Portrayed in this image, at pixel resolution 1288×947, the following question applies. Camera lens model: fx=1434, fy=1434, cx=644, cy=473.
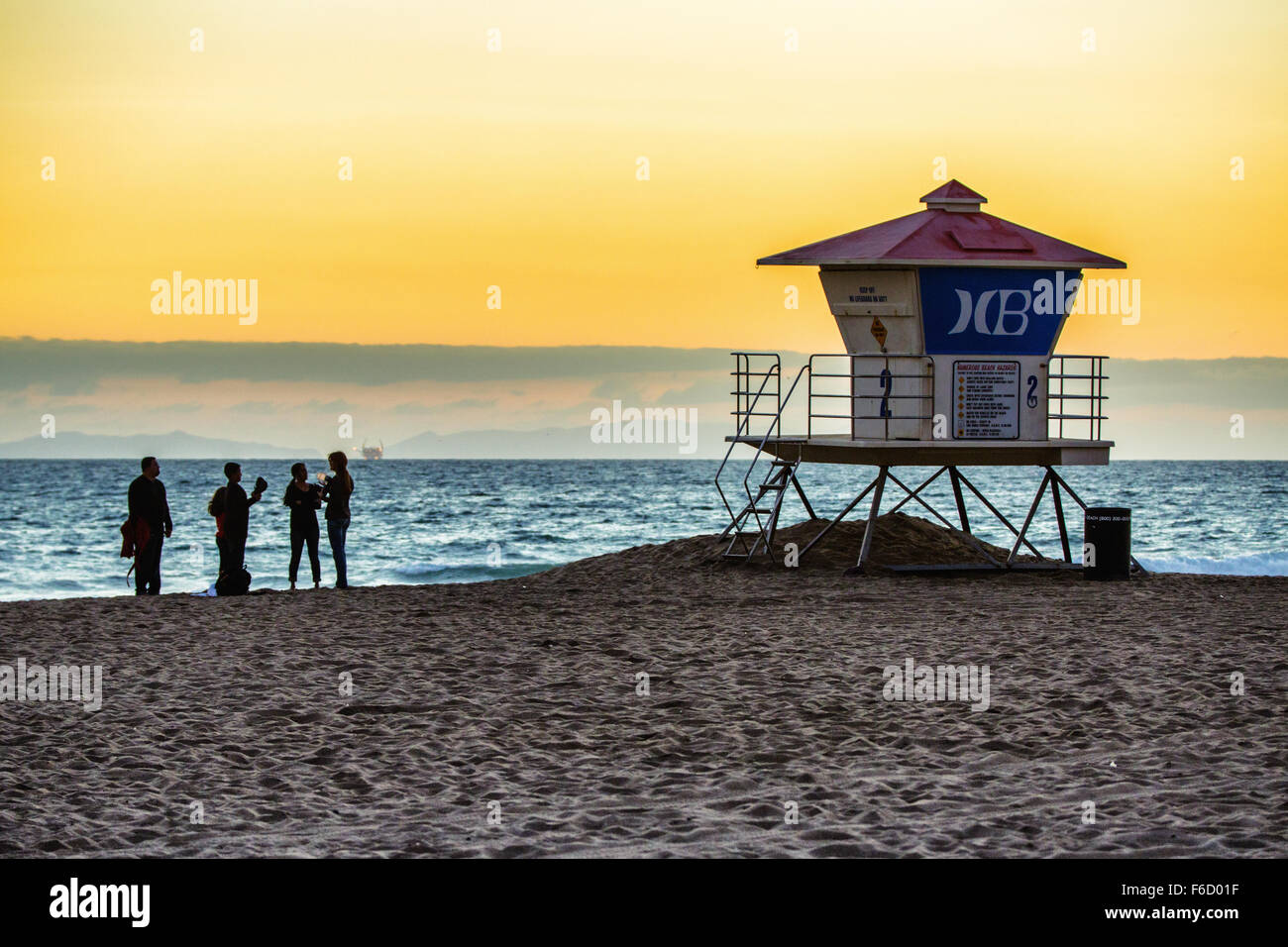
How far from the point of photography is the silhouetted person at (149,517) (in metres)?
17.3

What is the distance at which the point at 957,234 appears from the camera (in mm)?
20359

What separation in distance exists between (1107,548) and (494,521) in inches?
1768

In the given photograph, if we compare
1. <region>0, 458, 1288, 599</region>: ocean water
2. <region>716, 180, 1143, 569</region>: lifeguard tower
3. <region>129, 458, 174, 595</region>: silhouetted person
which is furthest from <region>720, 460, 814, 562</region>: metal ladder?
<region>0, 458, 1288, 599</region>: ocean water

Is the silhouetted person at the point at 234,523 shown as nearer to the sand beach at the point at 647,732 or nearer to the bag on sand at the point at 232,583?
the bag on sand at the point at 232,583

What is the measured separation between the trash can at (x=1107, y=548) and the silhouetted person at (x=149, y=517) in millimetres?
12314

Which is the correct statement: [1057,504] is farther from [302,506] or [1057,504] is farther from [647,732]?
[647,732]

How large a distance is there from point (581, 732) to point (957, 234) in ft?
41.7

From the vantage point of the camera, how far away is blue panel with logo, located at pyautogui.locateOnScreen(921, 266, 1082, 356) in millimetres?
19953

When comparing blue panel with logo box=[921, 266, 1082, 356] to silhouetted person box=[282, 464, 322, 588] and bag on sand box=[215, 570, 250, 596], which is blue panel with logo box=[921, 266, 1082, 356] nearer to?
silhouetted person box=[282, 464, 322, 588]

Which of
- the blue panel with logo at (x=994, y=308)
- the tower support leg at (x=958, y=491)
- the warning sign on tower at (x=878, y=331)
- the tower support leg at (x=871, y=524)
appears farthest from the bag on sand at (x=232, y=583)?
the tower support leg at (x=958, y=491)

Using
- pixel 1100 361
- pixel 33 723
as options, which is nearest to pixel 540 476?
pixel 1100 361

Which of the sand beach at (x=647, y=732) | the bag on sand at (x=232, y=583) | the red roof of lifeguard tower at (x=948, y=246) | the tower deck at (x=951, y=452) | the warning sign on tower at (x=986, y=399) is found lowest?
the sand beach at (x=647, y=732)

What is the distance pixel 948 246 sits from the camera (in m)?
20.1

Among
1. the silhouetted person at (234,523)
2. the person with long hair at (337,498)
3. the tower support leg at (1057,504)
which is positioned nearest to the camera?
the silhouetted person at (234,523)
